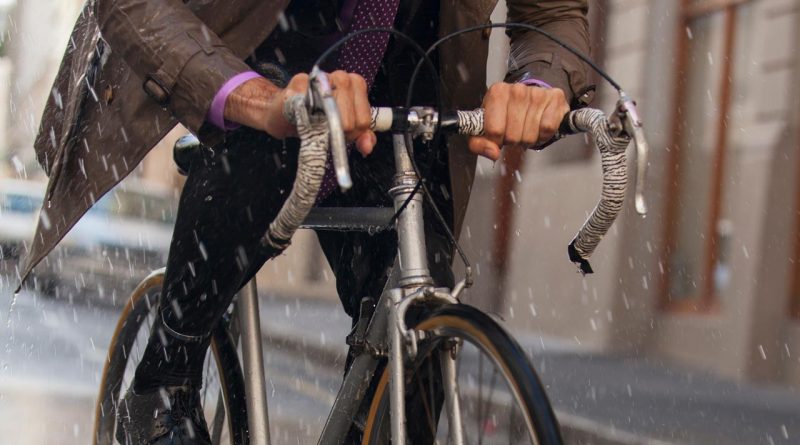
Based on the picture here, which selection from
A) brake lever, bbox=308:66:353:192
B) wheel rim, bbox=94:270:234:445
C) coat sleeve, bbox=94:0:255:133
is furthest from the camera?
wheel rim, bbox=94:270:234:445

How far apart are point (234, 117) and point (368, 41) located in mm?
570

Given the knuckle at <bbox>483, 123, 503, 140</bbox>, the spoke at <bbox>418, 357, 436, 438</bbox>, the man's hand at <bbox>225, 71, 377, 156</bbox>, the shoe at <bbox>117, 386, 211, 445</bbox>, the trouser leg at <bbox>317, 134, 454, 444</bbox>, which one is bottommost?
the shoe at <bbox>117, 386, 211, 445</bbox>

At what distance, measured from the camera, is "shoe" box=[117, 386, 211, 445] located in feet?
9.28

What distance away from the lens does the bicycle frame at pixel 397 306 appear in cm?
213

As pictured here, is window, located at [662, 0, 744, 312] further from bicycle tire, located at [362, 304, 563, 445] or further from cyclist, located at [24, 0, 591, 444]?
bicycle tire, located at [362, 304, 563, 445]

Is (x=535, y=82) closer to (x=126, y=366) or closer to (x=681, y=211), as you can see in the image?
(x=126, y=366)

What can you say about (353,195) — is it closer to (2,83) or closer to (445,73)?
(445,73)

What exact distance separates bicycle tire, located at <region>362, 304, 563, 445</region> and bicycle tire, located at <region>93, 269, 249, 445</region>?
802mm

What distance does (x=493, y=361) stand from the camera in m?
1.94

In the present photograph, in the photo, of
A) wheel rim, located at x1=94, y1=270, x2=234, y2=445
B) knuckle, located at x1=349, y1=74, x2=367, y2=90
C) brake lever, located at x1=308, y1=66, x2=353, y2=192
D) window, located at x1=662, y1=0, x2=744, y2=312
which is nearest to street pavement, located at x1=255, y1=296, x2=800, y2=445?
window, located at x1=662, y1=0, x2=744, y2=312

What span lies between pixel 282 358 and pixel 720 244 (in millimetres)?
3954

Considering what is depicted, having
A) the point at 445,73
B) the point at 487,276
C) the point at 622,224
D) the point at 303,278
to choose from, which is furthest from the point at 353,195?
the point at 303,278

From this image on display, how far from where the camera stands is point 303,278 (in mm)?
20375

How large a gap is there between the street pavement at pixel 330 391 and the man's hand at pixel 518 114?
4187 millimetres
